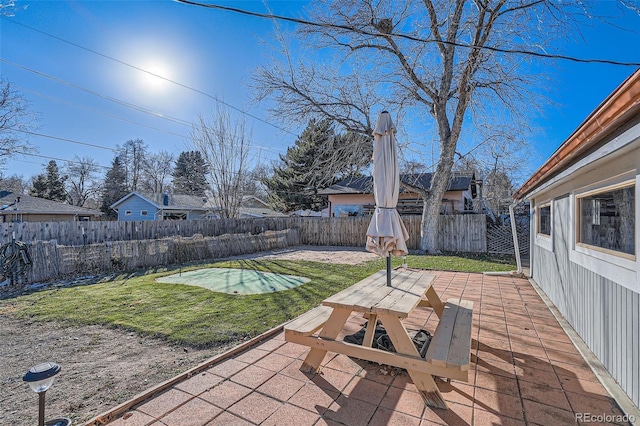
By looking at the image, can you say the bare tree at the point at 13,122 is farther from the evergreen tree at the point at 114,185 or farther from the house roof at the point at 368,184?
the house roof at the point at 368,184

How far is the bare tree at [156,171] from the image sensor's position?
35.0 meters

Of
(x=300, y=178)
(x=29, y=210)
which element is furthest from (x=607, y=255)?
(x=29, y=210)

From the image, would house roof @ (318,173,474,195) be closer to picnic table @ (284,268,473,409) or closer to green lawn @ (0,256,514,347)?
green lawn @ (0,256,514,347)

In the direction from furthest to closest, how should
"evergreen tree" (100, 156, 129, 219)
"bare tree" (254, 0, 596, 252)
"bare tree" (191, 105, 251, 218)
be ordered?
1. "evergreen tree" (100, 156, 129, 219)
2. "bare tree" (191, 105, 251, 218)
3. "bare tree" (254, 0, 596, 252)

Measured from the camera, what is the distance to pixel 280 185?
25.3 metres

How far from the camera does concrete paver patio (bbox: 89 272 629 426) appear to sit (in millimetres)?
2078

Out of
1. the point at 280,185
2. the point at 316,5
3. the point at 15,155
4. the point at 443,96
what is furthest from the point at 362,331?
the point at 15,155

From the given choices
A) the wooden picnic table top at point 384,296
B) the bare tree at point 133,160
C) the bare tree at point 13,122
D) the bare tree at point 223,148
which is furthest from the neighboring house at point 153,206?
the wooden picnic table top at point 384,296

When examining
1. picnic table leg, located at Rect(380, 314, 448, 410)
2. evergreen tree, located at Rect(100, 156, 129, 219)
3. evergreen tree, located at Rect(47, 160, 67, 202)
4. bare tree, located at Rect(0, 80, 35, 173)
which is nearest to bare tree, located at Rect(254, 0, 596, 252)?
picnic table leg, located at Rect(380, 314, 448, 410)

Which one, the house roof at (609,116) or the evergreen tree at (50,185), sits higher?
the evergreen tree at (50,185)

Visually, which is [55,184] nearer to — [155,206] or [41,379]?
[155,206]

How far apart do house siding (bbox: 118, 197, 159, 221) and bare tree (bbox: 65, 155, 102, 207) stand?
10.8m

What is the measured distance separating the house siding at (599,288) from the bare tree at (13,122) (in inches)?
906

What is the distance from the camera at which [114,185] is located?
32906mm
